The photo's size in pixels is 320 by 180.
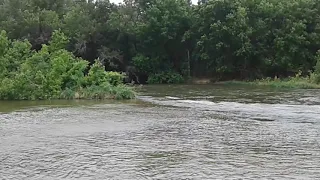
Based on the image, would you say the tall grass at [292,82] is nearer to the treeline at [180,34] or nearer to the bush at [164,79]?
the treeline at [180,34]

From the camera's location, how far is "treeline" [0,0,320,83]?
43.5 m

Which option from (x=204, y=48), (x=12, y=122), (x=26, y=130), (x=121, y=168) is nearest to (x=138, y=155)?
(x=121, y=168)

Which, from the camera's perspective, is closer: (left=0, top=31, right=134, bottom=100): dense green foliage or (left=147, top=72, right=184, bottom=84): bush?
(left=0, top=31, right=134, bottom=100): dense green foliage

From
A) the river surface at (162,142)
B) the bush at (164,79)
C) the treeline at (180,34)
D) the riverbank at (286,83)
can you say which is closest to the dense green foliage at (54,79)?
the river surface at (162,142)

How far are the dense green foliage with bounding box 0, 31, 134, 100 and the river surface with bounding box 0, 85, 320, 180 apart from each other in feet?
16.0

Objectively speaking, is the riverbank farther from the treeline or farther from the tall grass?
the treeline

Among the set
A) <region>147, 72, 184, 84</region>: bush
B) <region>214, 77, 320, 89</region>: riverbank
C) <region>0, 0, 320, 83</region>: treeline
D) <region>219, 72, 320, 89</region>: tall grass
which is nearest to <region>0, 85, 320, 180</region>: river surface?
<region>214, 77, 320, 89</region>: riverbank

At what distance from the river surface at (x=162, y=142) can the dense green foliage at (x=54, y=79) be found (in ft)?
16.0

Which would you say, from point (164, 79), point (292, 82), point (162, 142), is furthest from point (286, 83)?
point (162, 142)

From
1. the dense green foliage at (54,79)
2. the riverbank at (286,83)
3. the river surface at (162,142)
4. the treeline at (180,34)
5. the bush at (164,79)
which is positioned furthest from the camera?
the bush at (164,79)

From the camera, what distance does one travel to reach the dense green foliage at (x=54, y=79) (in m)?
26.7

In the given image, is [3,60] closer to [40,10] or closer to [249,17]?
[40,10]

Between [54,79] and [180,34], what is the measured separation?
24.1 m

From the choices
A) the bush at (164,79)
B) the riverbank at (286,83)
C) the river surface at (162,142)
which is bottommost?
the river surface at (162,142)
